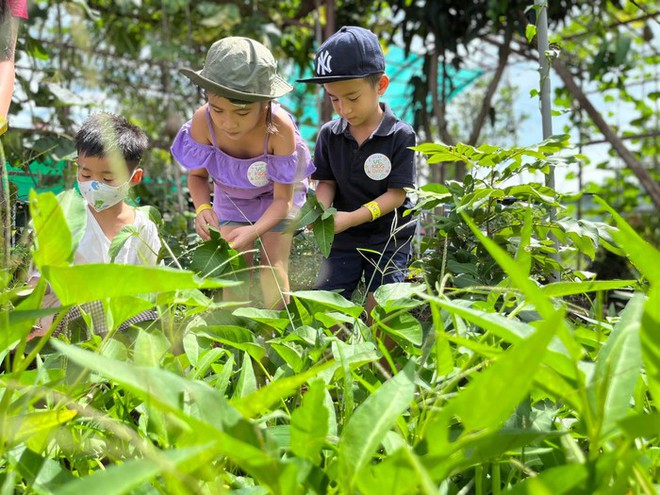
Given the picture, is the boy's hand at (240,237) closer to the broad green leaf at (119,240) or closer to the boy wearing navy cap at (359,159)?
the boy wearing navy cap at (359,159)

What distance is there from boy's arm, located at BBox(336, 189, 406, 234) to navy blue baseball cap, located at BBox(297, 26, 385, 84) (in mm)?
329

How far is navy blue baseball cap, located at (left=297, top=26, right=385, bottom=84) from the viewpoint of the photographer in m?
1.81

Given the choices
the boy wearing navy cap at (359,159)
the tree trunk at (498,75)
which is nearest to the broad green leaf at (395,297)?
the boy wearing navy cap at (359,159)

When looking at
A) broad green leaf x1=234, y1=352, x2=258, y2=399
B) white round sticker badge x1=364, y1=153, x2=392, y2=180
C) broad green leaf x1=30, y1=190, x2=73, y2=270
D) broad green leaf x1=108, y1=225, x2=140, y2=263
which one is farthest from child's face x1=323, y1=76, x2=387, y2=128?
broad green leaf x1=30, y1=190, x2=73, y2=270

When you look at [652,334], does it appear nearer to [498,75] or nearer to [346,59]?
[346,59]

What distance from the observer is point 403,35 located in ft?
17.1

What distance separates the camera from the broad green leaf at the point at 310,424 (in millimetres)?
337

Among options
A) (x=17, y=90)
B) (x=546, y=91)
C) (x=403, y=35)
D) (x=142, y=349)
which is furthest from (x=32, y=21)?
(x=142, y=349)

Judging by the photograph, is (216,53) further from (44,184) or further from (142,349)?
(44,184)

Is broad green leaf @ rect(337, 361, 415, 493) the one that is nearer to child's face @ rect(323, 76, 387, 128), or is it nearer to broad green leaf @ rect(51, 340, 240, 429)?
broad green leaf @ rect(51, 340, 240, 429)

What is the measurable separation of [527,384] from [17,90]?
14.0 ft

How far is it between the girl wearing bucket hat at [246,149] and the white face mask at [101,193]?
213 mm

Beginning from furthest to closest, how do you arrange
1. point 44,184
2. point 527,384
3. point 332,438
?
point 44,184 → point 332,438 → point 527,384

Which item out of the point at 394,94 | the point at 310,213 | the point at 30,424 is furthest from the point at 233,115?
the point at 394,94
